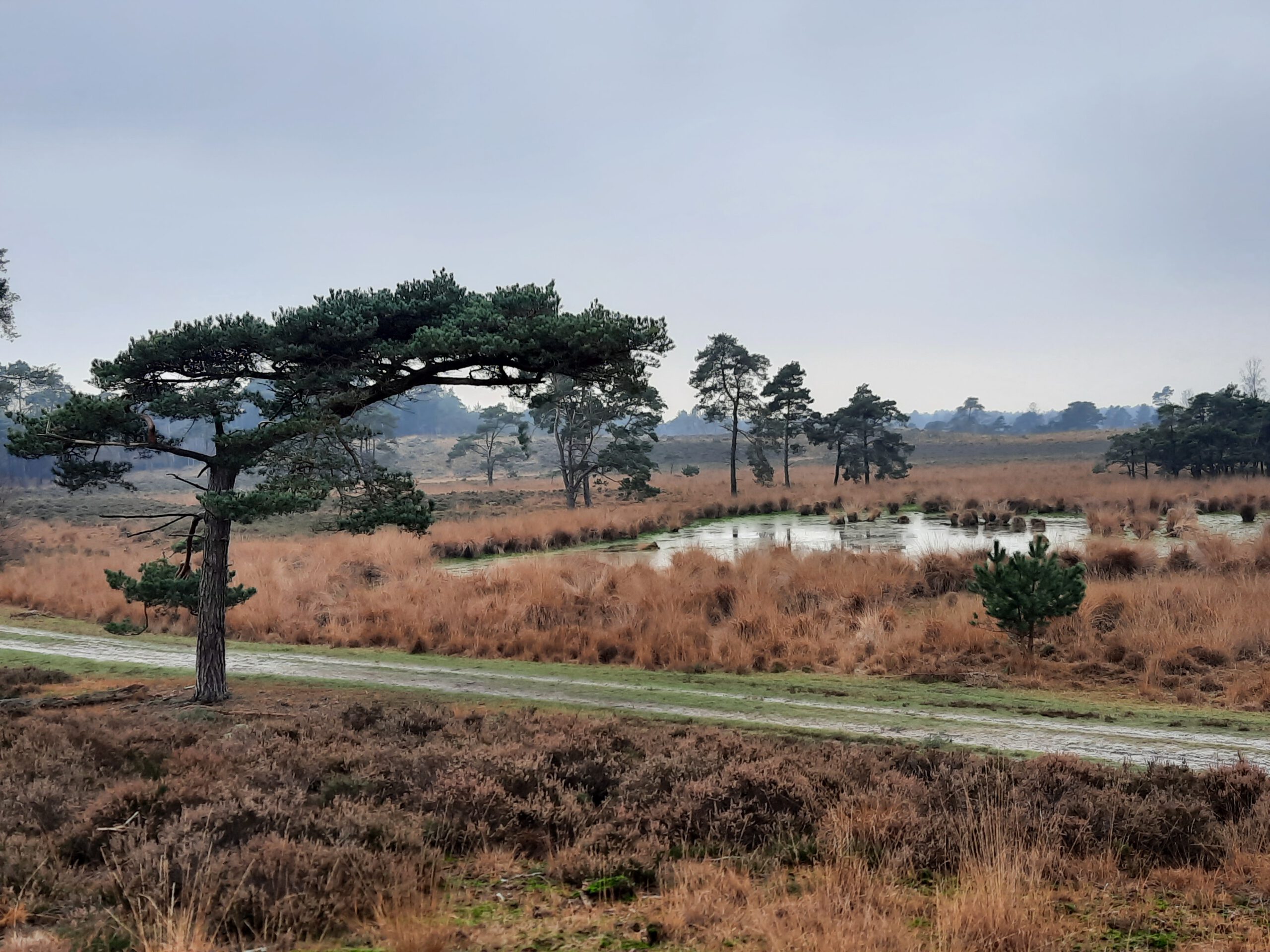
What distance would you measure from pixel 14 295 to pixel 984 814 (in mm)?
35976

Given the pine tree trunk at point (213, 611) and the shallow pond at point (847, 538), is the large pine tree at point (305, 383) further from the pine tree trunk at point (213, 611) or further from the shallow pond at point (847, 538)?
the shallow pond at point (847, 538)

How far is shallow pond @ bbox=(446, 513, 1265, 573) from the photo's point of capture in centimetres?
2495

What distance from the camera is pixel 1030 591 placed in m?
13.1

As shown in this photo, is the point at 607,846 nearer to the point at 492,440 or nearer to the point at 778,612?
the point at 778,612

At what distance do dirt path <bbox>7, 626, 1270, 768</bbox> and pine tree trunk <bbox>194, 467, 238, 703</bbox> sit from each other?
7.71 ft

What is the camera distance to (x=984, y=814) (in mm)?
5621

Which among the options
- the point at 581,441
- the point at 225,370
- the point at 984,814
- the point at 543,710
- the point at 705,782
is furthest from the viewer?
the point at 581,441

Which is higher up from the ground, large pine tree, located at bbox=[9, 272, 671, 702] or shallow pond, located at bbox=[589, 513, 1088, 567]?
large pine tree, located at bbox=[9, 272, 671, 702]

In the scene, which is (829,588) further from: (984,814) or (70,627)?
(70,627)

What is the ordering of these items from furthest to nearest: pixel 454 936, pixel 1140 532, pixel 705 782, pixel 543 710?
pixel 1140 532 → pixel 543 710 → pixel 705 782 → pixel 454 936

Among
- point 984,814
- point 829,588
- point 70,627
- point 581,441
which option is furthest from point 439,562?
point 984,814

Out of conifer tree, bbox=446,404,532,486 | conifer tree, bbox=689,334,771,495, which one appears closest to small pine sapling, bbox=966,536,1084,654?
conifer tree, bbox=689,334,771,495

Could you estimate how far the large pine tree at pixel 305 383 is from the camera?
1045cm

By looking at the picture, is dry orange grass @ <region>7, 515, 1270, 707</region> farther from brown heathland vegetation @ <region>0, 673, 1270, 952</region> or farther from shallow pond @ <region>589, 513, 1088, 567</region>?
brown heathland vegetation @ <region>0, 673, 1270, 952</region>
